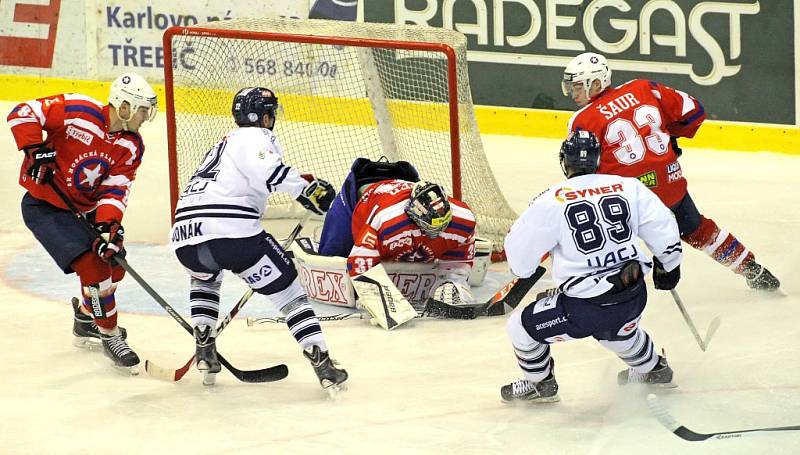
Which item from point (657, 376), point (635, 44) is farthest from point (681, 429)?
point (635, 44)

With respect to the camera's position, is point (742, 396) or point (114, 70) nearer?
point (742, 396)

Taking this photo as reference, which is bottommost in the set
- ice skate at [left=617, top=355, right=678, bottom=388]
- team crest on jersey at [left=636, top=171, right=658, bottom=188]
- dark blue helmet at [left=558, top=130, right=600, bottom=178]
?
ice skate at [left=617, top=355, right=678, bottom=388]

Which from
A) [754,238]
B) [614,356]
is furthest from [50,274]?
[754,238]

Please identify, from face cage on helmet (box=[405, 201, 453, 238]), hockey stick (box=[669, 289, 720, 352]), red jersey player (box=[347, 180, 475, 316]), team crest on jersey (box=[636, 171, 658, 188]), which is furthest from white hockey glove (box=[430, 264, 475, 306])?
hockey stick (box=[669, 289, 720, 352])

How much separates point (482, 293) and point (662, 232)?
2.06 meters

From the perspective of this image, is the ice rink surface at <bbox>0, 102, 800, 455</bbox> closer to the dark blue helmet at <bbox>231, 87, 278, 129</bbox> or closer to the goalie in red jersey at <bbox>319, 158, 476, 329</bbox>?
the goalie in red jersey at <bbox>319, 158, 476, 329</bbox>

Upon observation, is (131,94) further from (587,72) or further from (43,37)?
(43,37)

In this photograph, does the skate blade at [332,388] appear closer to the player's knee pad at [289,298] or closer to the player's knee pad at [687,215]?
the player's knee pad at [289,298]

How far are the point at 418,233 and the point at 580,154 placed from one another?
164 cm

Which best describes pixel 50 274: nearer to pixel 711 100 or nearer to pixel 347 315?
pixel 347 315

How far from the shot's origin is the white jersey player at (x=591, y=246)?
13.7 feet

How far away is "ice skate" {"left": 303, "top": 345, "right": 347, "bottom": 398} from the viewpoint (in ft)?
15.5

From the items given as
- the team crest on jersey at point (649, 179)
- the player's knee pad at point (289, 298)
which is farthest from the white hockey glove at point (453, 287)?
the player's knee pad at point (289, 298)

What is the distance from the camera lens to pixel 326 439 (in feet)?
14.3
